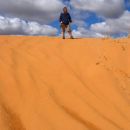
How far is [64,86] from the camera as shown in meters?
6.09

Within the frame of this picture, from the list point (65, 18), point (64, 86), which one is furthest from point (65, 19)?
point (64, 86)

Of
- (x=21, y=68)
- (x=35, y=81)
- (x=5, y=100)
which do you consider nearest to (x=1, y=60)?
(x=21, y=68)

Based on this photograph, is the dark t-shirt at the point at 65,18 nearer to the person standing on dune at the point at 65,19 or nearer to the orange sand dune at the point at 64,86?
the person standing on dune at the point at 65,19

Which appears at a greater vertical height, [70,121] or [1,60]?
[1,60]

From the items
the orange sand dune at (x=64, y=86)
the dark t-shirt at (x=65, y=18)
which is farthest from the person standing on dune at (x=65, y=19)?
the orange sand dune at (x=64, y=86)

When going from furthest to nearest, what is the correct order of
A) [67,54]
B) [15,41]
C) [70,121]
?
[15,41] < [67,54] < [70,121]

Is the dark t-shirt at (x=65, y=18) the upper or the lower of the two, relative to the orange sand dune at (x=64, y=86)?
upper

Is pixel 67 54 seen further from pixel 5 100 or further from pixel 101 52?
pixel 5 100

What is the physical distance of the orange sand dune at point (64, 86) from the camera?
504 cm

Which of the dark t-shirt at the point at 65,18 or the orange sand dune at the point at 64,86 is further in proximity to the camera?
the dark t-shirt at the point at 65,18

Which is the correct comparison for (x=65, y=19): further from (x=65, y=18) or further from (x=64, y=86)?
(x=64, y=86)

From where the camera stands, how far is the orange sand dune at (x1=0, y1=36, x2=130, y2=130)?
504cm

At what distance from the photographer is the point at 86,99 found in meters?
5.79

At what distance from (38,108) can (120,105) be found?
1366 millimetres
